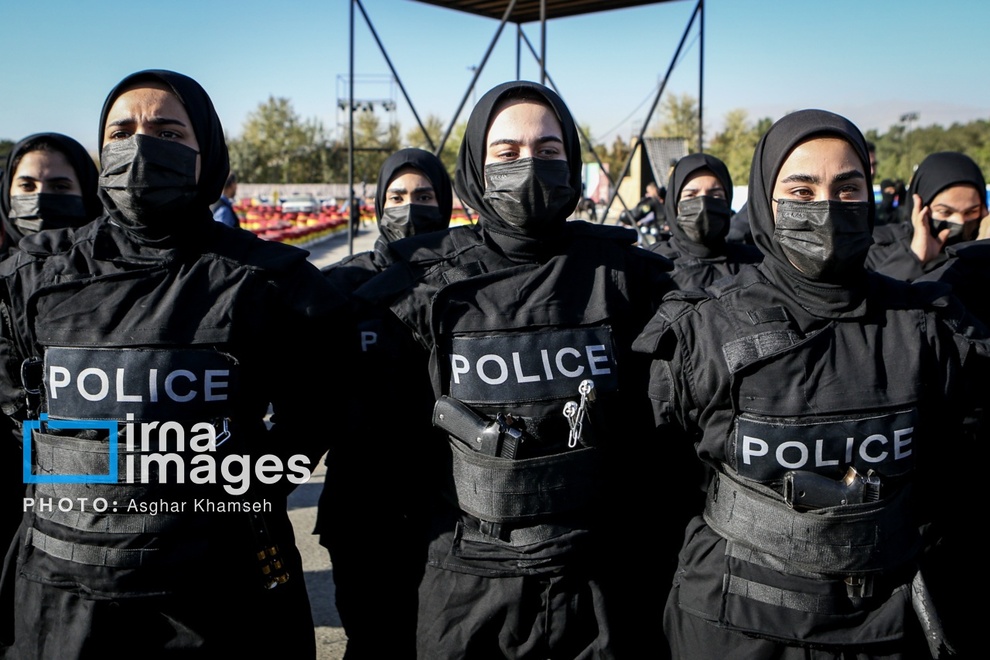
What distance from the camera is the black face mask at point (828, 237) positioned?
6.53 ft

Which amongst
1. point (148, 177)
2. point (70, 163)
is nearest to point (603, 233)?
point (148, 177)

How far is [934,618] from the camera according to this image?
1840 millimetres

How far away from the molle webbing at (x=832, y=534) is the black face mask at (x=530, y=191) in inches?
37.1

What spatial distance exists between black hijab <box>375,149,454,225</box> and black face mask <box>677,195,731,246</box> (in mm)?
1439

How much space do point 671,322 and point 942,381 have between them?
659 mm

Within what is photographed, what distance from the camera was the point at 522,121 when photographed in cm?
233

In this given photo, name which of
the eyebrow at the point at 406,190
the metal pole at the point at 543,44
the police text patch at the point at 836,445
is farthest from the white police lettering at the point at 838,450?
the metal pole at the point at 543,44

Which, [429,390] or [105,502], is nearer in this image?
[105,502]

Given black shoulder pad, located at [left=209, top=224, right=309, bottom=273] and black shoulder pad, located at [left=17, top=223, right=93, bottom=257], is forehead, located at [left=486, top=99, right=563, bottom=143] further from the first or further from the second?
black shoulder pad, located at [left=17, top=223, right=93, bottom=257]

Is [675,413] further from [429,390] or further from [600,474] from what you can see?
[429,390]

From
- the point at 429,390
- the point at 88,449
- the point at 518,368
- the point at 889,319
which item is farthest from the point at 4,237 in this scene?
the point at 889,319

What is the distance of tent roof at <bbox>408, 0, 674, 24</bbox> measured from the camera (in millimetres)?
8812

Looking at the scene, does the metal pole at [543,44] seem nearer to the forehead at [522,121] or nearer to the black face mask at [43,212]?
the black face mask at [43,212]

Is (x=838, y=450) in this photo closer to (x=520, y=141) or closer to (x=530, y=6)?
(x=520, y=141)
